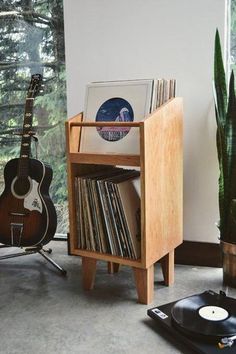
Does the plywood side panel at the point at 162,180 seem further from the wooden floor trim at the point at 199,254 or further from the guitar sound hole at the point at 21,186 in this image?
the guitar sound hole at the point at 21,186

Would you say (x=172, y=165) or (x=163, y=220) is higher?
(x=172, y=165)

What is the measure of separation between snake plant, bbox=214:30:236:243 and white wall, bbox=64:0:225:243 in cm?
18

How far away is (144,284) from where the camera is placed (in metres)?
1.58

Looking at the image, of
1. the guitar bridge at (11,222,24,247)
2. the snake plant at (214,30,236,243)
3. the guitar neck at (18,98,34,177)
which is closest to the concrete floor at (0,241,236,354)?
the guitar bridge at (11,222,24,247)

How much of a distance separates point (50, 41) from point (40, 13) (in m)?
0.17

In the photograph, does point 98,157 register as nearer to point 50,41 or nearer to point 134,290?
point 134,290

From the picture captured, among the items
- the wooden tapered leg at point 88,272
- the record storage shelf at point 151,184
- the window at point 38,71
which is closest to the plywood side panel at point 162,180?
the record storage shelf at point 151,184

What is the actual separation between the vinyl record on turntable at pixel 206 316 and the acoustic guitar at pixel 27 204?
77cm

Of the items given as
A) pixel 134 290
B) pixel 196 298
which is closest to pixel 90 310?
pixel 134 290

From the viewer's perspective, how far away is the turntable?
1.25 metres

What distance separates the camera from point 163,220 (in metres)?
1.66

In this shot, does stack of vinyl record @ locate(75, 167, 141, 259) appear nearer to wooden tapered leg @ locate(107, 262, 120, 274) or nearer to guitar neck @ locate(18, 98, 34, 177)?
wooden tapered leg @ locate(107, 262, 120, 274)

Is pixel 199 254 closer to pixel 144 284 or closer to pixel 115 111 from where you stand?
pixel 144 284

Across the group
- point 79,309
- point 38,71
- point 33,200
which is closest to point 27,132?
point 33,200
